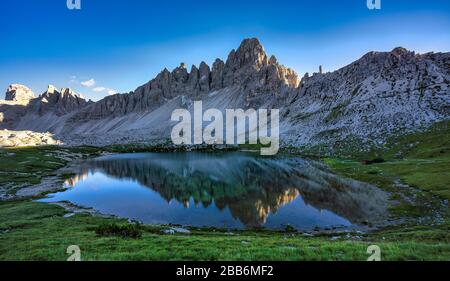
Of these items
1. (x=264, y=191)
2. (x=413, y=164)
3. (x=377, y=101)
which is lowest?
(x=264, y=191)

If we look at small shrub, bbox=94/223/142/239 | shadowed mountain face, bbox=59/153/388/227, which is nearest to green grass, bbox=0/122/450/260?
small shrub, bbox=94/223/142/239

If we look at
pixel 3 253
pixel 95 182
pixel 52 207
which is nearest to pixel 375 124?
pixel 95 182

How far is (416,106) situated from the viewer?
123062 millimetres

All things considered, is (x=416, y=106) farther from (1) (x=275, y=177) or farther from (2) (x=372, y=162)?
(1) (x=275, y=177)

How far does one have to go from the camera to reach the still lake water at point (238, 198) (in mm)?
41591

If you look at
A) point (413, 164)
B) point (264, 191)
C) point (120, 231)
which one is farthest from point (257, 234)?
point (413, 164)

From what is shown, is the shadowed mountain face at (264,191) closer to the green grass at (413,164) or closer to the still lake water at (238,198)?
the still lake water at (238,198)

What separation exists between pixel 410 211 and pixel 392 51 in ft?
560

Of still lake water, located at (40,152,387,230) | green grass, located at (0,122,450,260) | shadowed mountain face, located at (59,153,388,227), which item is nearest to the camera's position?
green grass, located at (0,122,450,260)

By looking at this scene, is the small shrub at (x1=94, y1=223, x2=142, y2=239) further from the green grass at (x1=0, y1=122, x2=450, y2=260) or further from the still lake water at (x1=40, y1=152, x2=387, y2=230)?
the still lake water at (x1=40, y1=152, x2=387, y2=230)

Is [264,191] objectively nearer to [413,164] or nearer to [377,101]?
[413,164]

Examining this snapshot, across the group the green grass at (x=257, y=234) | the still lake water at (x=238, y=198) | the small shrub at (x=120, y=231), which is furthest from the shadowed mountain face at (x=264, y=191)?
the small shrub at (x=120, y=231)

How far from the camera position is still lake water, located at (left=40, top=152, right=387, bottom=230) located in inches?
1637

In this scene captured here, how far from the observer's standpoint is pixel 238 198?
54.3 m
